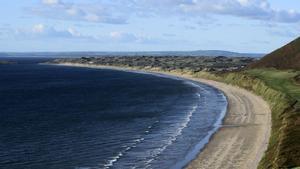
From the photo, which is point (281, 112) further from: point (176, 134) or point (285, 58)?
point (285, 58)

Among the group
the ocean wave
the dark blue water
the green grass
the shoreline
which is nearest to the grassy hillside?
the green grass

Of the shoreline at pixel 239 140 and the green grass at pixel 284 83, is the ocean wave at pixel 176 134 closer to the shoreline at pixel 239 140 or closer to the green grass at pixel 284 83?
the shoreline at pixel 239 140

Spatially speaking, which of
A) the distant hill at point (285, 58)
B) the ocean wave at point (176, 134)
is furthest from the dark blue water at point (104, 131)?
the distant hill at point (285, 58)

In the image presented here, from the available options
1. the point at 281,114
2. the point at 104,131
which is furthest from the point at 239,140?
the point at 104,131

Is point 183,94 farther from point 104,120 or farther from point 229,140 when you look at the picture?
point 229,140

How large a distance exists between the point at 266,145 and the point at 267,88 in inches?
1894

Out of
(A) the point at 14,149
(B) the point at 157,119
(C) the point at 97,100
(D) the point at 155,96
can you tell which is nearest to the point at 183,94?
(D) the point at 155,96

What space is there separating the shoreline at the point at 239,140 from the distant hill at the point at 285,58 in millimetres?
62722

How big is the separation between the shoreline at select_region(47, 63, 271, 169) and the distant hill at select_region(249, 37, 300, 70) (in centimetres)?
6272

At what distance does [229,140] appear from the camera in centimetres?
5541

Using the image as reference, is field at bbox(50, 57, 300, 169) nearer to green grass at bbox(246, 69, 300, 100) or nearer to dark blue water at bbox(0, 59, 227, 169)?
green grass at bbox(246, 69, 300, 100)

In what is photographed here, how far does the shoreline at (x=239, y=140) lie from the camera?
44406mm

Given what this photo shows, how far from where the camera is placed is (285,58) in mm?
152875

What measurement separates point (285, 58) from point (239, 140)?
338 ft
